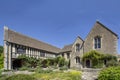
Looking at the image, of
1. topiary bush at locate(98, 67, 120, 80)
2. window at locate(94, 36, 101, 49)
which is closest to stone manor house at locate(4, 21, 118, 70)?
window at locate(94, 36, 101, 49)

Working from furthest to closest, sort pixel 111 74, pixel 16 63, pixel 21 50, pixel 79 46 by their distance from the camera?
pixel 79 46, pixel 16 63, pixel 21 50, pixel 111 74

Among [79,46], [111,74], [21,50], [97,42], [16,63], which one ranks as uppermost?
[97,42]

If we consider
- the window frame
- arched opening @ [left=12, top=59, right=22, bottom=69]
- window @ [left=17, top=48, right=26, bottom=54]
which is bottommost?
arched opening @ [left=12, top=59, right=22, bottom=69]

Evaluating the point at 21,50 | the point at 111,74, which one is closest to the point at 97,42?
the point at 21,50

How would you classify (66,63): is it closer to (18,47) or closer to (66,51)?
(66,51)

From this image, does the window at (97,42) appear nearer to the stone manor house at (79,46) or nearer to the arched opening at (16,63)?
the stone manor house at (79,46)

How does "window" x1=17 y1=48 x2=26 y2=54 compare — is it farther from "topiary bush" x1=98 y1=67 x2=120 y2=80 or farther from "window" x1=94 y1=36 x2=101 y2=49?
"topiary bush" x1=98 y1=67 x2=120 y2=80

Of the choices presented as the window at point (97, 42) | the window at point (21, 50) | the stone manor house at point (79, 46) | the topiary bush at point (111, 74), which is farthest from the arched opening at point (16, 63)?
the topiary bush at point (111, 74)

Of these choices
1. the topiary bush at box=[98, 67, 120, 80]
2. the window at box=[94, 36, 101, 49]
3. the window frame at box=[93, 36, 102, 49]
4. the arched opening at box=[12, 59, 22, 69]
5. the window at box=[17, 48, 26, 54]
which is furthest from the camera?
the arched opening at box=[12, 59, 22, 69]

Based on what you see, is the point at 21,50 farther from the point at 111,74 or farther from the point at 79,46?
the point at 111,74

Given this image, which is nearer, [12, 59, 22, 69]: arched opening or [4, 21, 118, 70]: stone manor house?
[4, 21, 118, 70]: stone manor house

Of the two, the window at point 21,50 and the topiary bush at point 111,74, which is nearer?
the topiary bush at point 111,74

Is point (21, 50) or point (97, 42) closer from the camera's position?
point (97, 42)

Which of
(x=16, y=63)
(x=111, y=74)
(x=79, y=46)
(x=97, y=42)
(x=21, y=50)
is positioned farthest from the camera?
(x=79, y=46)
